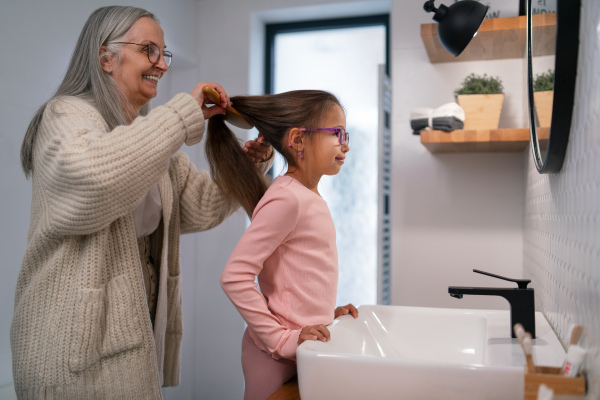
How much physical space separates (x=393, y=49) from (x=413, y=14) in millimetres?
179

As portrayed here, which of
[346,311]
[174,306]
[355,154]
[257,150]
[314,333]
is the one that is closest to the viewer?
[314,333]

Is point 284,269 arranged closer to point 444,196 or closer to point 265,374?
point 265,374

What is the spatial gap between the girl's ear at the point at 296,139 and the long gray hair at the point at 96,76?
15.7 inches

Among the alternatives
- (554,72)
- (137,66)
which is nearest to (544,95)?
(554,72)

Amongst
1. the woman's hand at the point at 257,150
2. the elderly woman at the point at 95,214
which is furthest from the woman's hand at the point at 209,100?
the woman's hand at the point at 257,150

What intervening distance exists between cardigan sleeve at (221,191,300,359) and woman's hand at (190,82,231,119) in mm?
302

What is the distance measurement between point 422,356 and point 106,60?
101cm

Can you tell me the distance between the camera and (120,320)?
1151 mm

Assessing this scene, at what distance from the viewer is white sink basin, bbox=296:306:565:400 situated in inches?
30.0

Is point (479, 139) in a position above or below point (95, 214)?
above

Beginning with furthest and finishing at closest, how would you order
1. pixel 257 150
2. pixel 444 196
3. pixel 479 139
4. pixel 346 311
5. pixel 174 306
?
pixel 444 196 → pixel 479 139 → pixel 174 306 → pixel 257 150 → pixel 346 311

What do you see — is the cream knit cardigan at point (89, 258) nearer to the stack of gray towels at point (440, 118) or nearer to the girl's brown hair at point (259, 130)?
the girl's brown hair at point (259, 130)

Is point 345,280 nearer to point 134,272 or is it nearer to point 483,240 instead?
point 483,240

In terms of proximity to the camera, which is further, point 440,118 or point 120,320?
point 440,118
